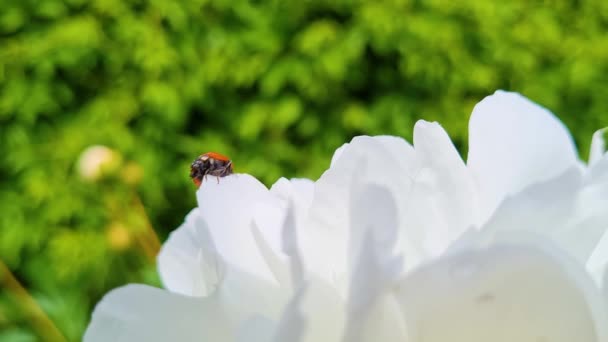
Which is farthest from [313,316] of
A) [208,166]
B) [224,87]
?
[224,87]

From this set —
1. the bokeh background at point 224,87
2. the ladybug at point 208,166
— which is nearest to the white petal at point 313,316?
the ladybug at point 208,166

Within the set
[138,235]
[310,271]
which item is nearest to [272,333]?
[310,271]

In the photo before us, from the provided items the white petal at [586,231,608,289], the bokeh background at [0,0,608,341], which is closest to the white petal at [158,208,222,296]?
the white petal at [586,231,608,289]

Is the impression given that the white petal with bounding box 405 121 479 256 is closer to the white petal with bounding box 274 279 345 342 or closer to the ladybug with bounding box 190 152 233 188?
the white petal with bounding box 274 279 345 342

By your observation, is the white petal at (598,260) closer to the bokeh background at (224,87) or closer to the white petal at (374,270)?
the white petal at (374,270)

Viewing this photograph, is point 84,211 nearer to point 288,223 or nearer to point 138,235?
point 138,235

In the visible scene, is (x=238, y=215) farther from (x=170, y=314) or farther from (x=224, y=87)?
(x=224, y=87)
